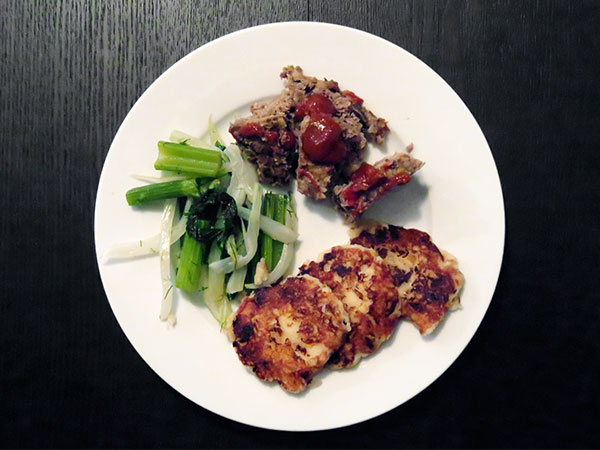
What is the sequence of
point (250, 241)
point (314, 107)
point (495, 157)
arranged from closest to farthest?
1. point (314, 107)
2. point (250, 241)
3. point (495, 157)

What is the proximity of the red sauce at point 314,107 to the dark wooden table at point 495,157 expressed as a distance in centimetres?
102

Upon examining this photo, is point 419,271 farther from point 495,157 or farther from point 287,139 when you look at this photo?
point 287,139

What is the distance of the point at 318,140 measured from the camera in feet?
11.4

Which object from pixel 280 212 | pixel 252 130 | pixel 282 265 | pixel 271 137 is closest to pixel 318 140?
pixel 271 137

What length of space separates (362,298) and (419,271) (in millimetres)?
491

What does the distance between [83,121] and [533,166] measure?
3.90m

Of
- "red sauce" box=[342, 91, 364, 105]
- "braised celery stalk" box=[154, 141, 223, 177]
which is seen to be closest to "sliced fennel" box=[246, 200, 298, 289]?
"braised celery stalk" box=[154, 141, 223, 177]

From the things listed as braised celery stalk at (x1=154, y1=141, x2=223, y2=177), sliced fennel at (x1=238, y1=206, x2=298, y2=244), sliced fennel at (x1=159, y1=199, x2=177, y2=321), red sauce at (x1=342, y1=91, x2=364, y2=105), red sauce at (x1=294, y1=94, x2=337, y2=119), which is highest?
red sauce at (x1=342, y1=91, x2=364, y2=105)

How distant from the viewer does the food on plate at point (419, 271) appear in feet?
12.0

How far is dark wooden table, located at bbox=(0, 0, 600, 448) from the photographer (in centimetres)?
419

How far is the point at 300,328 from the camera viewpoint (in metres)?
3.63

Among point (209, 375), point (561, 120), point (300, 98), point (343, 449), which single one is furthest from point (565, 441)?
point (300, 98)

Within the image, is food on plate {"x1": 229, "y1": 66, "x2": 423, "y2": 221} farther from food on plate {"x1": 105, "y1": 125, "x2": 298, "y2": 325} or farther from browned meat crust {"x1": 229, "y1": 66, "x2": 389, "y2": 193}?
food on plate {"x1": 105, "y1": 125, "x2": 298, "y2": 325}

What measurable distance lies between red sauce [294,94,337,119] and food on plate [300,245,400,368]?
1048 mm
